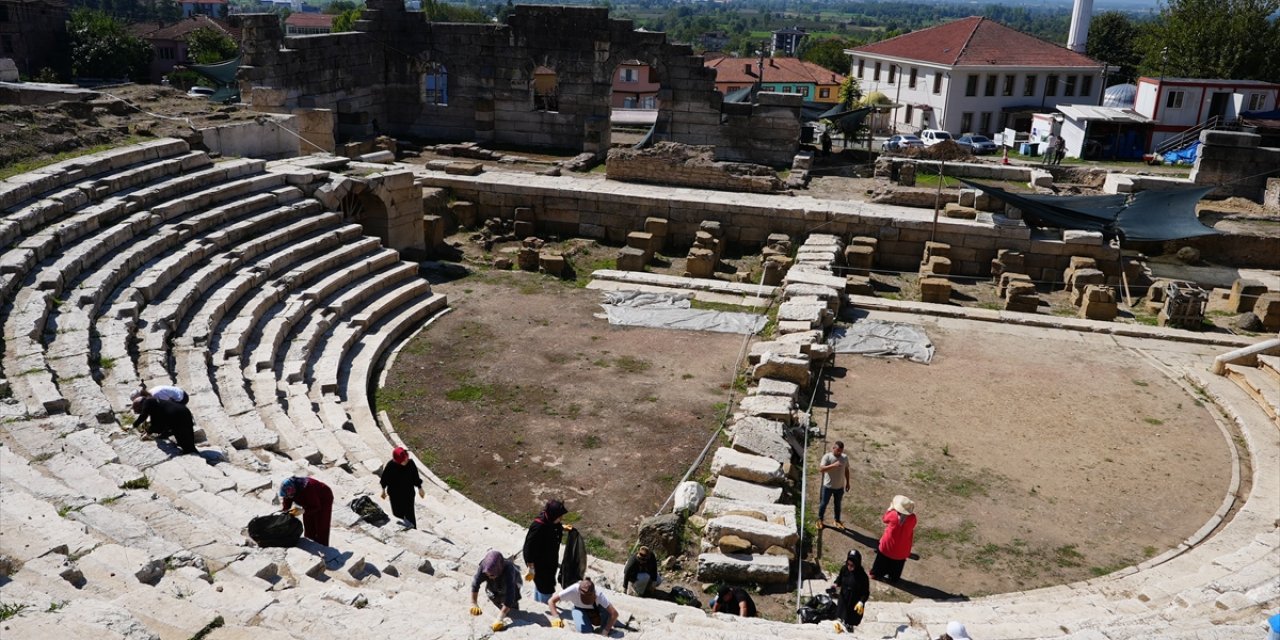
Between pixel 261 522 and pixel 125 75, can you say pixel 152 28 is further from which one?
pixel 261 522

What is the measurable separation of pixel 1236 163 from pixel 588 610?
25008 millimetres

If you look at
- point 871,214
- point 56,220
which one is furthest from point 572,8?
point 56,220

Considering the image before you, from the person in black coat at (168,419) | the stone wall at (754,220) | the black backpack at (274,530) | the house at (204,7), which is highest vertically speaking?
the house at (204,7)

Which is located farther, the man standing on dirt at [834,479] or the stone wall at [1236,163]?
the stone wall at [1236,163]

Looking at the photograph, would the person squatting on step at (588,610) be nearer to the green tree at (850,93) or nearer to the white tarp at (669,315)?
the white tarp at (669,315)

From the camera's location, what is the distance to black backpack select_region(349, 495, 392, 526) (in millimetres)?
9008

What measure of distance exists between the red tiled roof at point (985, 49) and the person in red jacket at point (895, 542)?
41.8 metres

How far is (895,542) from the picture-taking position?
913 centimetres

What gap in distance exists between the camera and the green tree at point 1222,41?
47625 mm

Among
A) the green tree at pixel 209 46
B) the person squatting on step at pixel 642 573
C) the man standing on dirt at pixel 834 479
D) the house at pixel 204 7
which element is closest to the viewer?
the person squatting on step at pixel 642 573

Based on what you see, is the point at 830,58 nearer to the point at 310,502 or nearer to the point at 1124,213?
the point at 1124,213

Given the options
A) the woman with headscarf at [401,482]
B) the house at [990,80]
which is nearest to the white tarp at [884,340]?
the woman with headscarf at [401,482]

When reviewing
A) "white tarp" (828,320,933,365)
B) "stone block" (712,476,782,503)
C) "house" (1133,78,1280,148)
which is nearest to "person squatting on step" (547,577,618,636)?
"stone block" (712,476,782,503)

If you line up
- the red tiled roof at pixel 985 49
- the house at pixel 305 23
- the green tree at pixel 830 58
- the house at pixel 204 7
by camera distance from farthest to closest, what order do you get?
the house at pixel 204 7 < the house at pixel 305 23 < the green tree at pixel 830 58 < the red tiled roof at pixel 985 49
